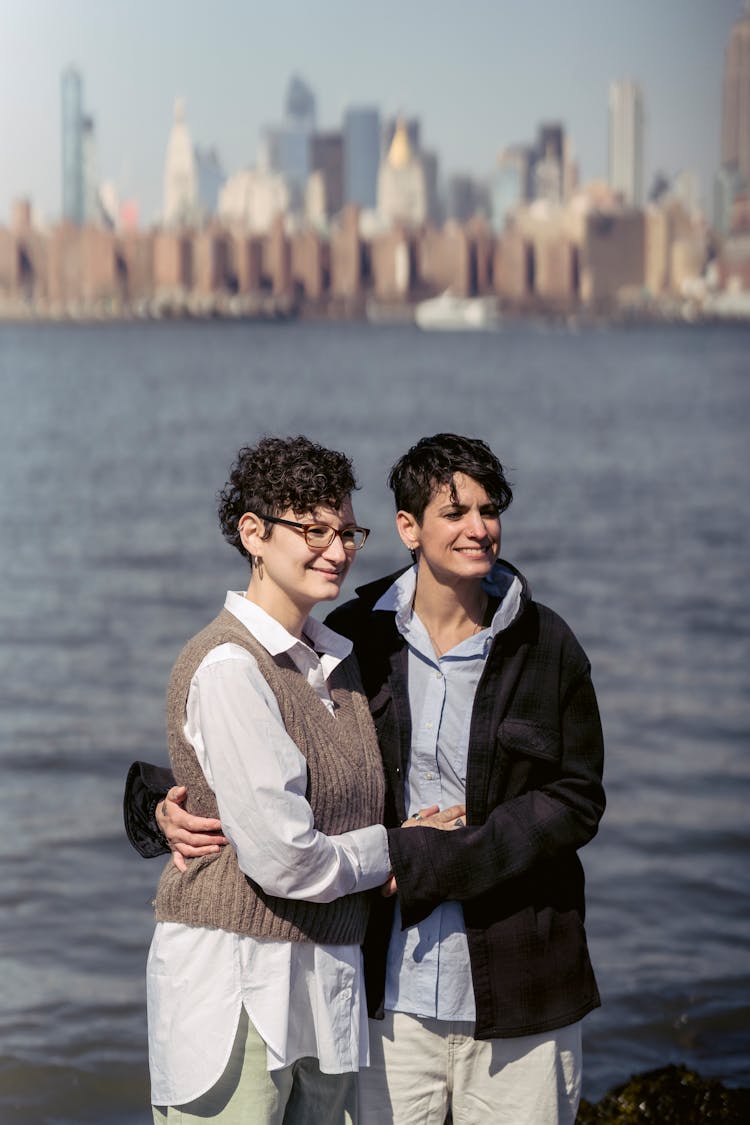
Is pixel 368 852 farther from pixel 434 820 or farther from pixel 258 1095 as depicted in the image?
pixel 258 1095

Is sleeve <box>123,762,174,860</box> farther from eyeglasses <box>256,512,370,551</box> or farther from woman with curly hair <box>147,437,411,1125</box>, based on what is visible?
eyeglasses <box>256,512,370,551</box>

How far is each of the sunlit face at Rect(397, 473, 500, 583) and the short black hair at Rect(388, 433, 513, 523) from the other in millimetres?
13

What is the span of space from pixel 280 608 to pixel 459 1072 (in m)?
0.92

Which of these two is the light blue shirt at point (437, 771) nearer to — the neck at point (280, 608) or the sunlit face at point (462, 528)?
the sunlit face at point (462, 528)

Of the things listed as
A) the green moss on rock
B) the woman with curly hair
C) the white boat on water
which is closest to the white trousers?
the woman with curly hair

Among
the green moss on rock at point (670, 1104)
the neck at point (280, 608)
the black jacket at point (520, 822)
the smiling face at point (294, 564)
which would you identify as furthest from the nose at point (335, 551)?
the green moss on rock at point (670, 1104)

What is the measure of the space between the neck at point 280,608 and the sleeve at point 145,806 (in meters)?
0.39

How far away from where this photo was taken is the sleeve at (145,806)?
303cm

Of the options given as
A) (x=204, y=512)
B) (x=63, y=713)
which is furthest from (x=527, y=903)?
(x=204, y=512)

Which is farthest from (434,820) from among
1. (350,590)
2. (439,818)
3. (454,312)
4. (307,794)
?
(454,312)

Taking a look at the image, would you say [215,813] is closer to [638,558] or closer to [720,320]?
[638,558]

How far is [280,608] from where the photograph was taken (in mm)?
2873

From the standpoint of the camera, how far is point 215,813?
2803mm

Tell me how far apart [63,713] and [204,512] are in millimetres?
17028
